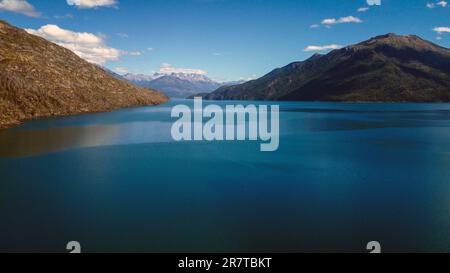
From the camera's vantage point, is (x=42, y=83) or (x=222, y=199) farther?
(x=42, y=83)

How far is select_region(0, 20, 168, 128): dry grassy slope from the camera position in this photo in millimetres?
104000

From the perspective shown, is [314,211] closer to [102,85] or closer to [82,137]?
[82,137]

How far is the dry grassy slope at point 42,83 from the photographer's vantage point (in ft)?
341

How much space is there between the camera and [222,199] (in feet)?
107

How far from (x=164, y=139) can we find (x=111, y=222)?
167 ft

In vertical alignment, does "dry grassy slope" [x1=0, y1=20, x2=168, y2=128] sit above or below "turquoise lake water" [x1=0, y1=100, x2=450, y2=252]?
above

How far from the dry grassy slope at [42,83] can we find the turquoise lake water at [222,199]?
52504 millimetres

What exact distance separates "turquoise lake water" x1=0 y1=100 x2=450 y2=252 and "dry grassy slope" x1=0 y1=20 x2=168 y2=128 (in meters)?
52.5

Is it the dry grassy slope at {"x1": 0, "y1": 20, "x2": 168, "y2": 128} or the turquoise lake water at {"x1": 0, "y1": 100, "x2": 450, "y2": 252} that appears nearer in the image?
the turquoise lake water at {"x1": 0, "y1": 100, "x2": 450, "y2": 252}

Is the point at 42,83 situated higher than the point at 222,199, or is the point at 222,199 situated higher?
the point at 42,83

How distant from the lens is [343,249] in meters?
22.1

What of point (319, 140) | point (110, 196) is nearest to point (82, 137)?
point (110, 196)

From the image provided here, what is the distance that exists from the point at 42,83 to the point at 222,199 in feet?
395
